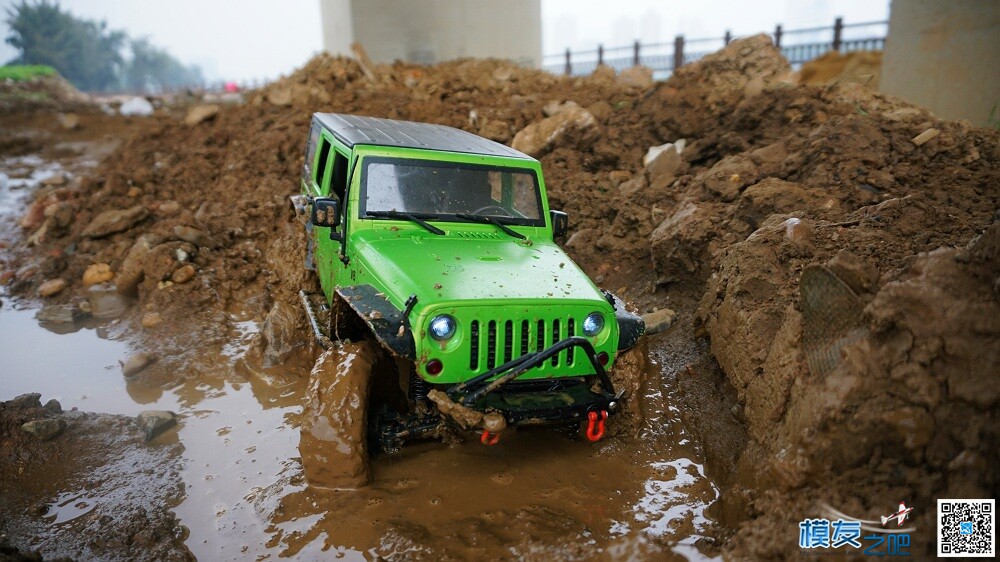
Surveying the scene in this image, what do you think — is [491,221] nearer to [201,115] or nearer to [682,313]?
[682,313]

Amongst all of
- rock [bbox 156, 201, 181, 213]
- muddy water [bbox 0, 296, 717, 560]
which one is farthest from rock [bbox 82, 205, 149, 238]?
muddy water [bbox 0, 296, 717, 560]

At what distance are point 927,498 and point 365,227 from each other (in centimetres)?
340

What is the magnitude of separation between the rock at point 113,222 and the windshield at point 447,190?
16.7ft

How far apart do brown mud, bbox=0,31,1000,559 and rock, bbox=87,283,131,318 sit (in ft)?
0.47

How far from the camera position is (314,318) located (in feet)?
16.2

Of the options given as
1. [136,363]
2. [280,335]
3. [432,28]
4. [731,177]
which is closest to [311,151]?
[280,335]

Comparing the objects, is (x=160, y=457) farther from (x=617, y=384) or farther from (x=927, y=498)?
(x=927, y=498)

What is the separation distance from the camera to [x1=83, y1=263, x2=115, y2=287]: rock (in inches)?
281

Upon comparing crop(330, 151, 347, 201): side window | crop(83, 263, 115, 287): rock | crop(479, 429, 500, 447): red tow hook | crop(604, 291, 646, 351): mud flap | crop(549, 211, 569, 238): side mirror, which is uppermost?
crop(330, 151, 347, 201): side window

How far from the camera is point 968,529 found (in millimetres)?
2379

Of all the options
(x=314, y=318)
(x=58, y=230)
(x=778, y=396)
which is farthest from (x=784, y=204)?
(x=58, y=230)

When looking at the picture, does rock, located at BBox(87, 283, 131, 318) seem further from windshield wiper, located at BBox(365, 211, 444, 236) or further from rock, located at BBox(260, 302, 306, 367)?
windshield wiper, located at BBox(365, 211, 444, 236)

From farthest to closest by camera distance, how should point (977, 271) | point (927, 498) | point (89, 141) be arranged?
point (89, 141) → point (977, 271) → point (927, 498)

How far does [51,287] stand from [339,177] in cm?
446
